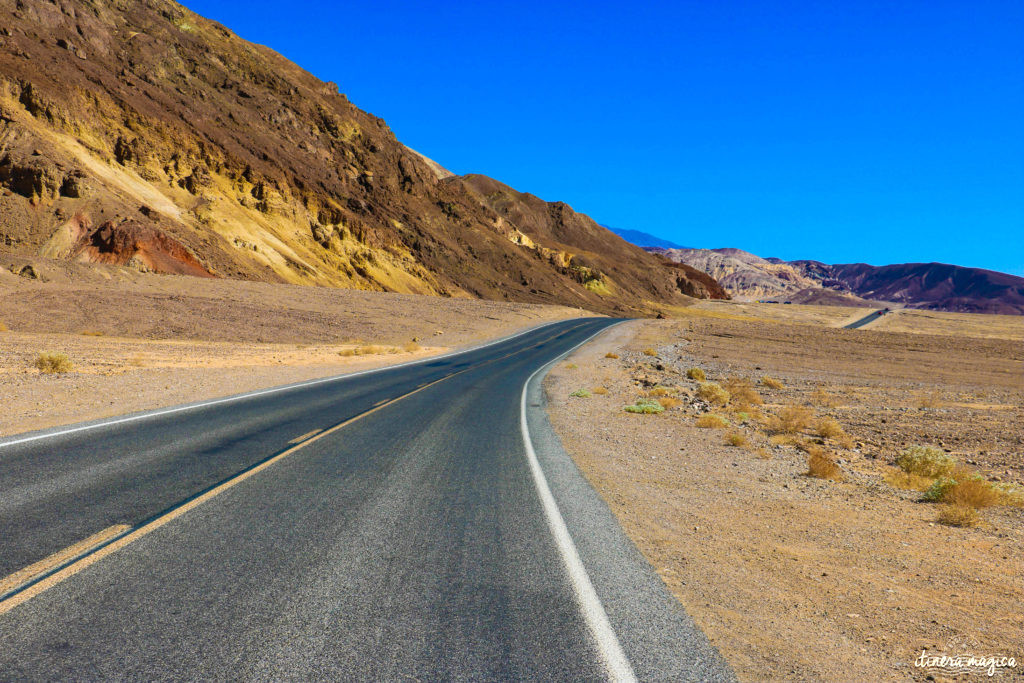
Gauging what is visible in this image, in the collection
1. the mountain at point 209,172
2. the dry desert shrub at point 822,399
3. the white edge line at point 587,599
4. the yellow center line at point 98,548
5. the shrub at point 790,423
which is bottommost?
the dry desert shrub at point 822,399

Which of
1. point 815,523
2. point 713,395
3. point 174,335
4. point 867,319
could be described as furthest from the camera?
point 867,319

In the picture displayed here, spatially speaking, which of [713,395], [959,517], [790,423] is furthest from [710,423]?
[959,517]

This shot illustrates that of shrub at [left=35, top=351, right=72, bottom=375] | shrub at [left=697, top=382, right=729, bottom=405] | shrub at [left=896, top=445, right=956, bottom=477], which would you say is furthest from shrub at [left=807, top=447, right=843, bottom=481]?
shrub at [left=35, top=351, right=72, bottom=375]

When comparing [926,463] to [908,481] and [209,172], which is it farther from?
[209,172]

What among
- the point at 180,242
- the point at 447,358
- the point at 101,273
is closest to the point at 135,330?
the point at 101,273

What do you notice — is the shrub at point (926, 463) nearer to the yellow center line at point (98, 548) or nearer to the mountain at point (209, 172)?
the yellow center line at point (98, 548)

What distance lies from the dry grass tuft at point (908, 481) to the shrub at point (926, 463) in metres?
0.29

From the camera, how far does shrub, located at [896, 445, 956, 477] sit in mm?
9453

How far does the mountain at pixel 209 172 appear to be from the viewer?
4534 cm

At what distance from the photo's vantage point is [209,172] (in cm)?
5994

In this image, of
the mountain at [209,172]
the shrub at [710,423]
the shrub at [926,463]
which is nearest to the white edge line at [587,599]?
the shrub at [926,463]

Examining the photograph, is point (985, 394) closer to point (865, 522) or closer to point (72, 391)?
point (865, 522)

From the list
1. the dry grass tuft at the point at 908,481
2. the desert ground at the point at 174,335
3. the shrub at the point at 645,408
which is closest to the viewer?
the dry grass tuft at the point at 908,481

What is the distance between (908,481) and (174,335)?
1284 inches
